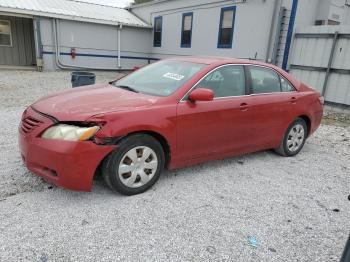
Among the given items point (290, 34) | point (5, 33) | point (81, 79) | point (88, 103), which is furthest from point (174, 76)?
point (5, 33)

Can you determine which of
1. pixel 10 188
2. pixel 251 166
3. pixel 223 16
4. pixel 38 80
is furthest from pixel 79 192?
pixel 223 16

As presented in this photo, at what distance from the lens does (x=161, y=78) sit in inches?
158

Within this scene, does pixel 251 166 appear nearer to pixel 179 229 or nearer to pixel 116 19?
pixel 179 229

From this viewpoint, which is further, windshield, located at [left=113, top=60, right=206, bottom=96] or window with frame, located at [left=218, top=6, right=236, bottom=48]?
window with frame, located at [left=218, top=6, right=236, bottom=48]

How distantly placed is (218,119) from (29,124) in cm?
220

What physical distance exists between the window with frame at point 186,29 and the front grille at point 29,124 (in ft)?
41.1

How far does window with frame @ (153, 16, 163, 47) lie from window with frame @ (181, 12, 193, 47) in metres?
2.38

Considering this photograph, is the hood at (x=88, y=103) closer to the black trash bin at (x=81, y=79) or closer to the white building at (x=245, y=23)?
the black trash bin at (x=81, y=79)

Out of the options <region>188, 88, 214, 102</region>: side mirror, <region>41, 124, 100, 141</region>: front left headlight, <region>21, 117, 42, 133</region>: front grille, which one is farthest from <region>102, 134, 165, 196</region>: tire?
<region>21, 117, 42, 133</region>: front grille

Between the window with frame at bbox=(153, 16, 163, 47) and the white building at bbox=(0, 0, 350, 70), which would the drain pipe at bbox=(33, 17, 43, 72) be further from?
the window with frame at bbox=(153, 16, 163, 47)

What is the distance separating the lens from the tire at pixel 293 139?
16.2 ft

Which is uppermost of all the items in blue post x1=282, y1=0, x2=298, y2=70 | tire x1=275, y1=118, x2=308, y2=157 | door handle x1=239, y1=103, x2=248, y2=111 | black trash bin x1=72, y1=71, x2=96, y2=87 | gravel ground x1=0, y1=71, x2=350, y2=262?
blue post x1=282, y1=0, x2=298, y2=70

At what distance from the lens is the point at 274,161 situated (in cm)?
484

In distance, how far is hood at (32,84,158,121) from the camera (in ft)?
10.1
